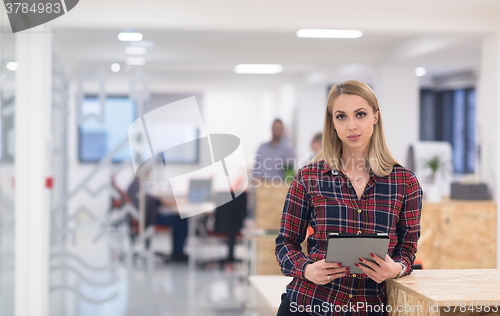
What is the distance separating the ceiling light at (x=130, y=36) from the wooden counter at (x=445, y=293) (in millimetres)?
4847

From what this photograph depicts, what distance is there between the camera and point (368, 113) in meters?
1.83

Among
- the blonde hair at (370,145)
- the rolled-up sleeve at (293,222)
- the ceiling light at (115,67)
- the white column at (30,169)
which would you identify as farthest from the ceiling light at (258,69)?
the rolled-up sleeve at (293,222)

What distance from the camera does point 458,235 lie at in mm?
5438

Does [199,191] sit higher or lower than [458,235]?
higher

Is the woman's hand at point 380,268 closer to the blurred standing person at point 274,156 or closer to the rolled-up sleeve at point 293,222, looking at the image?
the rolled-up sleeve at point 293,222

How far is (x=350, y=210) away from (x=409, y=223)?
0.19 metres

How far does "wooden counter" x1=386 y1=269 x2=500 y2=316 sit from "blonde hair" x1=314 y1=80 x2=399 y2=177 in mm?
352

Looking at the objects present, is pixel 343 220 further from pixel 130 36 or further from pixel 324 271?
pixel 130 36

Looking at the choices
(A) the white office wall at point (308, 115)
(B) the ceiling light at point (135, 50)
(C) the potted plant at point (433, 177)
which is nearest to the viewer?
Result: (C) the potted plant at point (433, 177)

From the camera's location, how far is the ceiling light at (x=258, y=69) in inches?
347

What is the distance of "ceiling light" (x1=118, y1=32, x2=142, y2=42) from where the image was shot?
6137mm

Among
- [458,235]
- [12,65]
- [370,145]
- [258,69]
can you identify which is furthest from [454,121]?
[370,145]

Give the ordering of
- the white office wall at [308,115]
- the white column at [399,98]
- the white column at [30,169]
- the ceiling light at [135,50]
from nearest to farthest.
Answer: the white column at [30,169], the ceiling light at [135,50], the white column at [399,98], the white office wall at [308,115]

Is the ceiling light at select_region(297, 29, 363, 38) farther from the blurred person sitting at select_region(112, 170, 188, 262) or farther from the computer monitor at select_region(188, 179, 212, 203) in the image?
the blurred person sitting at select_region(112, 170, 188, 262)
